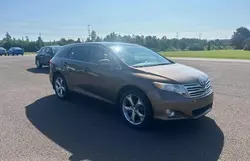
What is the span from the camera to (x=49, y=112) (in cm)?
534

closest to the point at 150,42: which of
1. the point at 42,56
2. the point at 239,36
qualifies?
the point at 239,36

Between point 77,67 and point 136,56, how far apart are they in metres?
1.55

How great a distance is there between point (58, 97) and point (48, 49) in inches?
346

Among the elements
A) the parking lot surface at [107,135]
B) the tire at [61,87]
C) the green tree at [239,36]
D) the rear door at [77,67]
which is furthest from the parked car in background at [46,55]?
the green tree at [239,36]

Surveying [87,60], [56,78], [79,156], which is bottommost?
[79,156]

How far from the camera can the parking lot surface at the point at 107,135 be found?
3.38 meters

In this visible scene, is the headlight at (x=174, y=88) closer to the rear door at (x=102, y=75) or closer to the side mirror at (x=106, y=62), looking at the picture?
the rear door at (x=102, y=75)

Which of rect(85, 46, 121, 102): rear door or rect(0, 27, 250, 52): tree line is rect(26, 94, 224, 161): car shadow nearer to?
rect(85, 46, 121, 102): rear door

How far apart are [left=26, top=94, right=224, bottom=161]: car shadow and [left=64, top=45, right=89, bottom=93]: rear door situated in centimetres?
68

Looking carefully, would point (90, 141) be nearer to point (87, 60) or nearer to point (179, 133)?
point (179, 133)

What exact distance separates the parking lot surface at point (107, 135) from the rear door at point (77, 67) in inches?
22.1

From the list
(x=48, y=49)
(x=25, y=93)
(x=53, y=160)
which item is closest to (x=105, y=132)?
(x=53, y=160)

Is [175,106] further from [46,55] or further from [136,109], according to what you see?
[46,55]

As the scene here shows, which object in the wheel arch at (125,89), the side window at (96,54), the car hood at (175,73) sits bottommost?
the wheel arch at (125,89)
